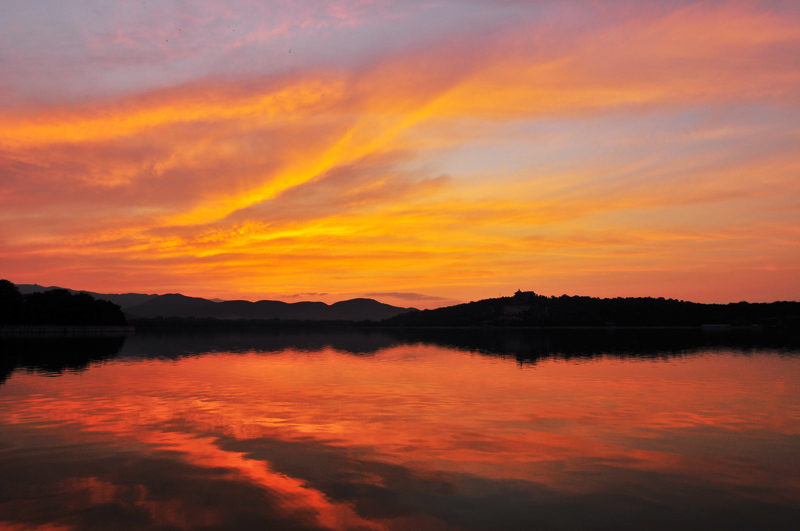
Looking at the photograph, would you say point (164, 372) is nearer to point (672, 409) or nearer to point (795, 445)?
point (672, 409)

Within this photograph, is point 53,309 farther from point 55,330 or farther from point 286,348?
point 286,348

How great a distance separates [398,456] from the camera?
20.5 metres

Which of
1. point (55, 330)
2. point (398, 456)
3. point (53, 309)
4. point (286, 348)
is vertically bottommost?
point (398, 456)

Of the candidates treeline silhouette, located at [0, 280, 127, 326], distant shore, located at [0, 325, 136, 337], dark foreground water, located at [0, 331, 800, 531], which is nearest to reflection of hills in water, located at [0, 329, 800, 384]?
dark foreground water, located at [0, 331, 800, 531]

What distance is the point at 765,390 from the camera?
130ft

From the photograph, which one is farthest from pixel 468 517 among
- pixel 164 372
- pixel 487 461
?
pixel 164 372

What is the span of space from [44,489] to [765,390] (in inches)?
1769

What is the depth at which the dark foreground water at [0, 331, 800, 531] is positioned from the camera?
14500 mm

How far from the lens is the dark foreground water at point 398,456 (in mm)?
14500

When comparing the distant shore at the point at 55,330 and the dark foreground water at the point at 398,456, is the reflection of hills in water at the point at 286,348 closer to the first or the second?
the dark foreground water at the point at 398,456

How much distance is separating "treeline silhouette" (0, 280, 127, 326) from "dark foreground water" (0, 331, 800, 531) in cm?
14728

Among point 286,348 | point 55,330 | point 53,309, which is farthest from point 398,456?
point 53,309

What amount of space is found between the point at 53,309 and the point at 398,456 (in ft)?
629

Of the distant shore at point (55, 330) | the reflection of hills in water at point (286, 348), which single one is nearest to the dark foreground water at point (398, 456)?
the reflection of hills in water at point (286, 348)
